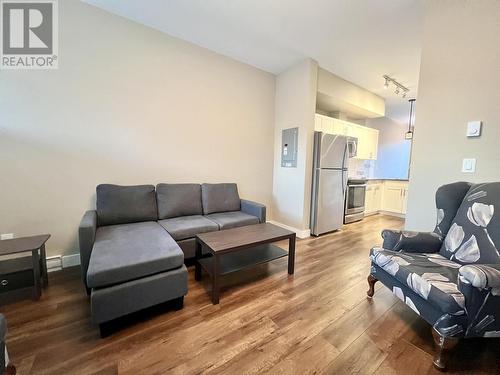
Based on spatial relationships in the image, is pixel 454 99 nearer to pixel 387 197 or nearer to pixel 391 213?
pixel 387 197

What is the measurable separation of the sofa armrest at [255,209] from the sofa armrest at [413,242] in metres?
1.43

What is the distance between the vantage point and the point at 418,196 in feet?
6.61

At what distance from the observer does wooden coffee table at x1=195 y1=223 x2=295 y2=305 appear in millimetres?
1689

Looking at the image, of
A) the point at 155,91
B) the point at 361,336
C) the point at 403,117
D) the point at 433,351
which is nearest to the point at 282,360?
the point at 361,336

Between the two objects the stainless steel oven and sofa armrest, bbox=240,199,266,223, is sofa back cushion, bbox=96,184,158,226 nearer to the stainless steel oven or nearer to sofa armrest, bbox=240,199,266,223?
sofa armrest, bbox=240,199,266,223

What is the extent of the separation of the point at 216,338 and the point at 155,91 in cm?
269

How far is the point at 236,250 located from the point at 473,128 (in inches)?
86.1

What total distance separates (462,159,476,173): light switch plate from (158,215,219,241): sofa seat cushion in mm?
2371

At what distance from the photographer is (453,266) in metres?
1.45

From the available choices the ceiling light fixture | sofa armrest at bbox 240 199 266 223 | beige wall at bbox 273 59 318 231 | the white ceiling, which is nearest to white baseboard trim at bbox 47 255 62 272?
sofa armrest at bbox 240 199 266 223

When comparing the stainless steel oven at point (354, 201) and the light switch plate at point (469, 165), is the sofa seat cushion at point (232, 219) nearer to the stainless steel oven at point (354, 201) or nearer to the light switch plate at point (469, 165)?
the light switch plate at point (469, 165)

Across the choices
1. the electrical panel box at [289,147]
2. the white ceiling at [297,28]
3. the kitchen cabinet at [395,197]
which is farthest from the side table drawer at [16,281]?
the kitchen cabinet at [395,197]

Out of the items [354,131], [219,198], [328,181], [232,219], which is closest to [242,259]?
[232,219]

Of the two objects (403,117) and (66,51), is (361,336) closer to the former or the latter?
(66,51)
